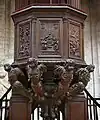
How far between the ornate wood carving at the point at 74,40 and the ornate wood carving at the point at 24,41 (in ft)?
2.15

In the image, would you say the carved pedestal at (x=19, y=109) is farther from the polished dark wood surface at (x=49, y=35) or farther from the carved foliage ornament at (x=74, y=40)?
the carved foliage ornament at (x=74, y=40)

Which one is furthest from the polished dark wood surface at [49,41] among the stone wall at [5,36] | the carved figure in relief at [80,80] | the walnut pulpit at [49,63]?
the stone wall at [5,36]

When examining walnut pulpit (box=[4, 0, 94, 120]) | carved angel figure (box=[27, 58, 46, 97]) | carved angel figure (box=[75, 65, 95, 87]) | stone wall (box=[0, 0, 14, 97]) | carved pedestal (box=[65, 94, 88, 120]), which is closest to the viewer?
carved angel figure (box=[27, 58, 46, 97])

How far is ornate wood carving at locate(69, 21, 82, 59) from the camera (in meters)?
4.73

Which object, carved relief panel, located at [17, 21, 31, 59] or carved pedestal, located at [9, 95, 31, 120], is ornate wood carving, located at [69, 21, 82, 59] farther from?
carved pedestal, located at [9, 95, 31, 120]

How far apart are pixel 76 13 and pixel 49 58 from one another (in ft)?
2.96

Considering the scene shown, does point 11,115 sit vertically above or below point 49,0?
below

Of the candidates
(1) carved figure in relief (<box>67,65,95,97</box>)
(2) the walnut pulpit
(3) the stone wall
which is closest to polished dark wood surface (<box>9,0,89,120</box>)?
(2) the walnut pulpit

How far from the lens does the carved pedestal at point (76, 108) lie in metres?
4.92

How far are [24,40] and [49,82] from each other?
78cm

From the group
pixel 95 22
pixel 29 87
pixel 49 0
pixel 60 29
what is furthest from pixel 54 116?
pixel 95 22

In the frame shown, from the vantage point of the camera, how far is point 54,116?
4.99 m

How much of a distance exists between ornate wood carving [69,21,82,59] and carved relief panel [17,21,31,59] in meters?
0.65

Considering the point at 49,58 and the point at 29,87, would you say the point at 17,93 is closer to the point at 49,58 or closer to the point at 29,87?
the point at 29,87
